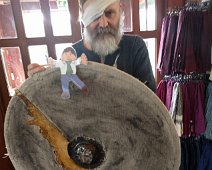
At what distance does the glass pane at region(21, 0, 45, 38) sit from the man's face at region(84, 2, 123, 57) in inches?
26.9

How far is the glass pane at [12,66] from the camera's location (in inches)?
61.9

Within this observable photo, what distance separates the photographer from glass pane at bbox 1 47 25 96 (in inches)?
61.9

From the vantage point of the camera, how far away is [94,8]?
2.99 ft

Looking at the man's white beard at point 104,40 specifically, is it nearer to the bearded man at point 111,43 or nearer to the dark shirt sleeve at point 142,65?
the bearded man at point 111,43

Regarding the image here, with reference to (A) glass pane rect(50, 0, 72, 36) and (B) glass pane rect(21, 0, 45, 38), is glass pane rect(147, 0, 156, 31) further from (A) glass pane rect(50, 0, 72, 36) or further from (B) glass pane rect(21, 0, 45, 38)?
(B) glass pane rect(21, 0, 45, 38)

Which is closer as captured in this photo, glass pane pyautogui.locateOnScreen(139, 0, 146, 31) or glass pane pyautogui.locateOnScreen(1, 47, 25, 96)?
glass pane pyautogui.locateOnScreen(1, 47, 25, 96)

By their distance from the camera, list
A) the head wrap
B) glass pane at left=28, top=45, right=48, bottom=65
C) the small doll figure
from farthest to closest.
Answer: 1. glass pane at left=28, top=45, right=48, bottom=65
2. the head wrap
3. the small doll figure

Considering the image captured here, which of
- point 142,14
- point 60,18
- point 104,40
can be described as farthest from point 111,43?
point 142,14

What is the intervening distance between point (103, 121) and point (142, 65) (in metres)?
0.42

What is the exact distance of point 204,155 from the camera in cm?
163

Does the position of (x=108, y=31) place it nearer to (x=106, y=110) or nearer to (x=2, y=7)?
(x=106, y=110)

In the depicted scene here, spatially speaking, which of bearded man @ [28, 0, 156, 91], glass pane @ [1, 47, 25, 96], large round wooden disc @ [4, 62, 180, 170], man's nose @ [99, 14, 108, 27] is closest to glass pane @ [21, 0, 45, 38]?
glass pane @ [1, 47, 25, 96]

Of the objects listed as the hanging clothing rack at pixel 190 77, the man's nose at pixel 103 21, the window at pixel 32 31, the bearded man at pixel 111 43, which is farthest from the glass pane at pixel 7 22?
Result: the hanging clothing rack at pixel 190 77

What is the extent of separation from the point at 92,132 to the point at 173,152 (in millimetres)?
247
